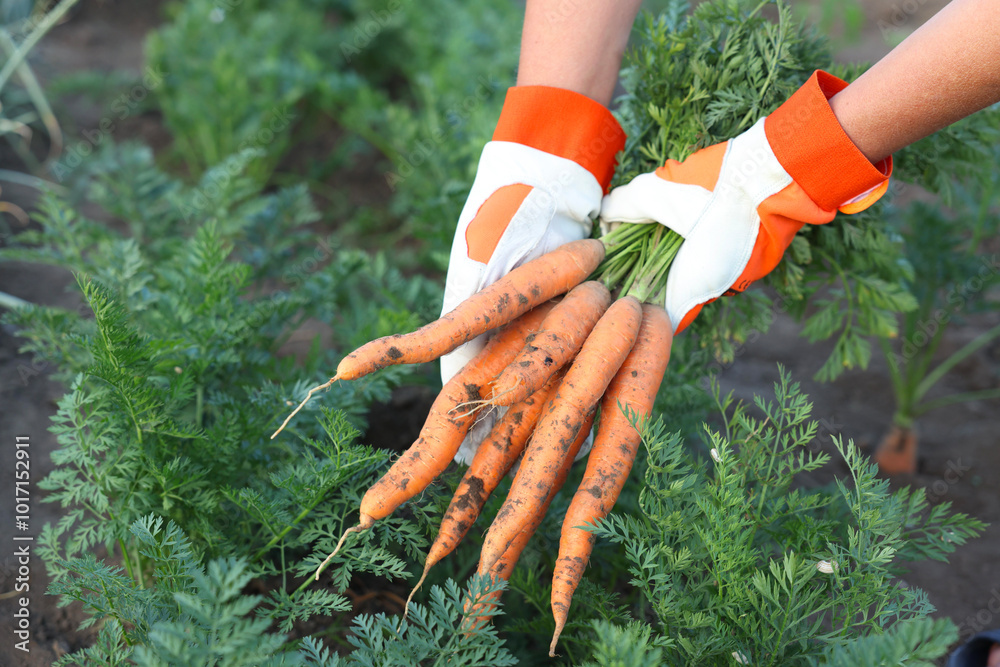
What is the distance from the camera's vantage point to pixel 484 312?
1685 mm

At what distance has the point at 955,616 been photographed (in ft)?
7.21

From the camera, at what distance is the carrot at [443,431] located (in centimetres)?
152

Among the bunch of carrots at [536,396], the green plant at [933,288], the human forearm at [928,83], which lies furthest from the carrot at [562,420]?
the green plant at [933,288]

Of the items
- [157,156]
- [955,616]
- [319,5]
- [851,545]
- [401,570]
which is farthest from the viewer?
[319,5]

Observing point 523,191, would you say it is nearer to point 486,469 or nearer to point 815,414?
point 486,469

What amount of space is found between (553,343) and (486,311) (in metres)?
0.19

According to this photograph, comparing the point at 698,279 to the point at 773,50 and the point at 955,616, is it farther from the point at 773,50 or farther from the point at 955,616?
the point at 955,616

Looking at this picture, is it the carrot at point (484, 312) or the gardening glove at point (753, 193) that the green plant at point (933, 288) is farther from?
the carrot at point (484, 312)

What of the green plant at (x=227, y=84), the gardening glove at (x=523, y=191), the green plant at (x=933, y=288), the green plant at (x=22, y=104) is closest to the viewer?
the gardening glove at (x=523, y=191)

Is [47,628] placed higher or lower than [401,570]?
higher

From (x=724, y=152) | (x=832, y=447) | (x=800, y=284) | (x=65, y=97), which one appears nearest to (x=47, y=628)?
(x=724, y=152)

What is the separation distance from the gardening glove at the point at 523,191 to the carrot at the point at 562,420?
242 millimetres

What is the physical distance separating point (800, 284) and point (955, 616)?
120 centimetres

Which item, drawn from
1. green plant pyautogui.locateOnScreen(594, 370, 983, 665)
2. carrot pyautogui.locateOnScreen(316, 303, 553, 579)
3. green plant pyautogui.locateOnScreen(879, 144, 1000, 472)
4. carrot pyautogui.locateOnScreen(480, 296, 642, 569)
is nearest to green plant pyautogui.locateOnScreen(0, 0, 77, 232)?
carrot pyautogui.locateOnScreen(316, 303, 553, 579)
